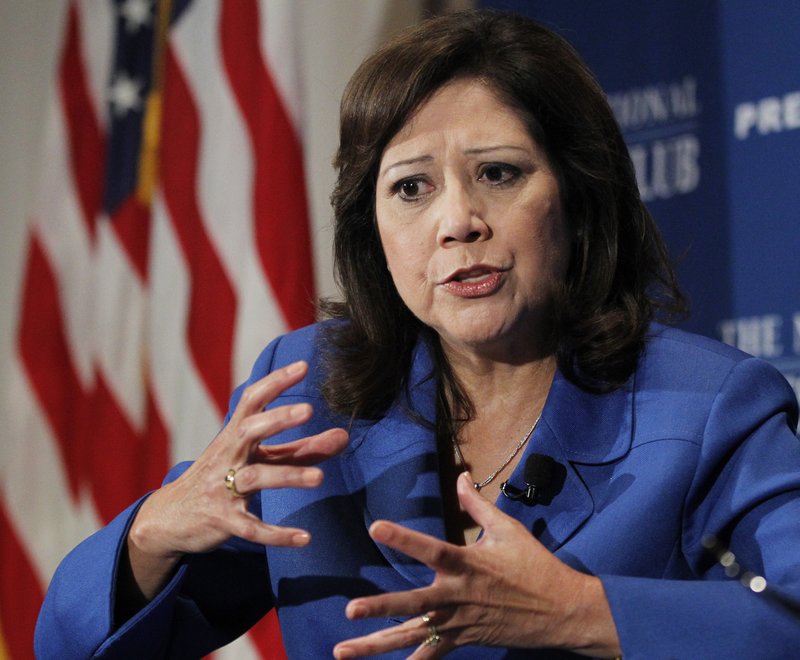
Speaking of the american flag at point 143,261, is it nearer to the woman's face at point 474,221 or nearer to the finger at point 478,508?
the woman's face at point 474,221

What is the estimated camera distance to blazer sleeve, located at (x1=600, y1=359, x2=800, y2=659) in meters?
1.21

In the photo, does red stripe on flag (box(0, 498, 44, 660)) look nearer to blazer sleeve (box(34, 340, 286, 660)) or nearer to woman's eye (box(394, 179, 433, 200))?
blazer sleeve (box(34, 340, 286, 660))

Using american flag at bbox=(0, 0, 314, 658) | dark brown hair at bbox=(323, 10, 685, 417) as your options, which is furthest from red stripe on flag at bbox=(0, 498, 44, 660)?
dark brown hair at bbox=(323, 10, 685, 417)

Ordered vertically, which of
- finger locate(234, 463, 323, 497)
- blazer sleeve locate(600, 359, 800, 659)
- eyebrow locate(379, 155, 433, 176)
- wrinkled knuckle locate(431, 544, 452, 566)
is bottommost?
blazer sleeve locate(600, 359, 800, 659)

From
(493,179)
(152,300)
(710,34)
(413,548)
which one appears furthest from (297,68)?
(413,548)

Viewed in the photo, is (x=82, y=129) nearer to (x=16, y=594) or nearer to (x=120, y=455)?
(x=120, y=455)

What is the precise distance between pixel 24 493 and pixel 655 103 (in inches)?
79.9

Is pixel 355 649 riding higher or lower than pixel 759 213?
lower

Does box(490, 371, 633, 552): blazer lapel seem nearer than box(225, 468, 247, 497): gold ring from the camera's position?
No

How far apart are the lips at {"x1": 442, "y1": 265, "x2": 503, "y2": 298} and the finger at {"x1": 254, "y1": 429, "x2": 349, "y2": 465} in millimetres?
315

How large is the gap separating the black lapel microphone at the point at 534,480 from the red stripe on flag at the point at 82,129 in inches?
87.0

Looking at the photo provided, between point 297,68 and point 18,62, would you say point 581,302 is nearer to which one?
point 297,68

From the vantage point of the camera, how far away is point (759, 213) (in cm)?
254

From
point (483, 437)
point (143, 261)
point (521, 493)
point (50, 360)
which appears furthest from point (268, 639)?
point (521, 493)
